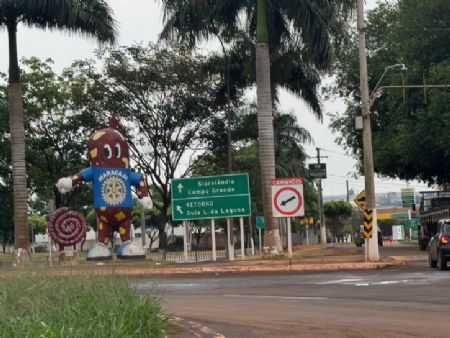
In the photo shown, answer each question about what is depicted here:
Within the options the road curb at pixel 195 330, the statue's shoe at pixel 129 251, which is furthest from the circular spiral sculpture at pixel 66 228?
the road curb at pixel 195 330

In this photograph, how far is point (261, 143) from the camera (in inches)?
1198

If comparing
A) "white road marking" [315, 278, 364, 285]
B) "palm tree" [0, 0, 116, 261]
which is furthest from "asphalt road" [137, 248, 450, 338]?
"palm tree" [0, 0, 116, 261]

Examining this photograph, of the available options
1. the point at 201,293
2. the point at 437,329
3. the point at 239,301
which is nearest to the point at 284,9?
the point at 201,293

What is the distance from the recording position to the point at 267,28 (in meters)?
32.5

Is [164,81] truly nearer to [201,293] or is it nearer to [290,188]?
[290,188]

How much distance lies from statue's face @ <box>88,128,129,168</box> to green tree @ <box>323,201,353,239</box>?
6293 cm

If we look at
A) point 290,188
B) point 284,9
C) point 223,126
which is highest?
point 284,9

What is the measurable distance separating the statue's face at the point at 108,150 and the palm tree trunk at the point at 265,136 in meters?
5.18

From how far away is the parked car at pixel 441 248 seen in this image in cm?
2391

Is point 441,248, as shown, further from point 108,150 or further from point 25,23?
point 25,23

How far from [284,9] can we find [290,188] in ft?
27.8

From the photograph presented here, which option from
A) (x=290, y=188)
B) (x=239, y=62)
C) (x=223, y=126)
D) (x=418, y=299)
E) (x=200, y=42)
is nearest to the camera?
(x=418, y=299)

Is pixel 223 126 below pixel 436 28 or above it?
below

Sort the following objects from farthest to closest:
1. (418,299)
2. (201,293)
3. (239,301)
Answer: (201,293), (239,301), (418,299)
